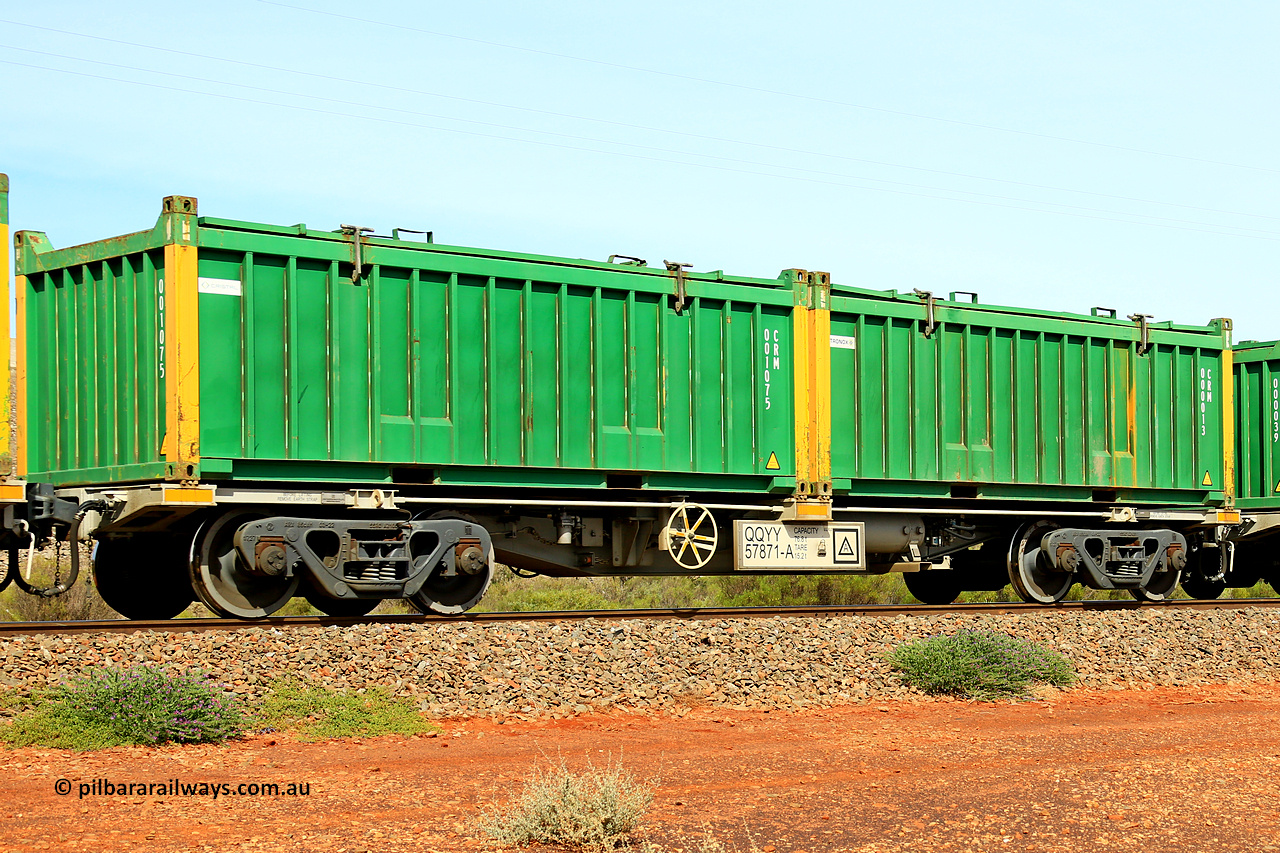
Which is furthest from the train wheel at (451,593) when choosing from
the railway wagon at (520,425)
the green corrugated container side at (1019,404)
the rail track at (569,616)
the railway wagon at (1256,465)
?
the railway wagon at (1256,465)

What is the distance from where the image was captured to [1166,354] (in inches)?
697

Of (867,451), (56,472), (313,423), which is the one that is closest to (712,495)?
(867,451)

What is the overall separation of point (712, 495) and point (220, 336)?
18.4 feet

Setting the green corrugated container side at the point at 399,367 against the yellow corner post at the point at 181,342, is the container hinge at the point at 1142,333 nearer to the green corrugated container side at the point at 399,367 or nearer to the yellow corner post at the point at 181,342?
the green corrugated container side at the point at 399,367

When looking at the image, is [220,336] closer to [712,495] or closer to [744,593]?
[712,495]

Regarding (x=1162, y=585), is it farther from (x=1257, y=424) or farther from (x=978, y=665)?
(x=978, y=665)

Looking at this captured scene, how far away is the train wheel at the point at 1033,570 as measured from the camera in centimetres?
1631

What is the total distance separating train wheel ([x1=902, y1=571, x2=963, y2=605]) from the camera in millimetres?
18531

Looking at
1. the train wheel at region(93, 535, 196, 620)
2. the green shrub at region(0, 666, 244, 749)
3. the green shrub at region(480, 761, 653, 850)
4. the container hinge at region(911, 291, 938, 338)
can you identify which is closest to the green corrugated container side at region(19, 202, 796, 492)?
the train wheel at region(93, 535, 196, 620)

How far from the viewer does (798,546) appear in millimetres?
14727

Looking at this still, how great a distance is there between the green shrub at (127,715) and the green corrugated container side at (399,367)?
3.24 metres

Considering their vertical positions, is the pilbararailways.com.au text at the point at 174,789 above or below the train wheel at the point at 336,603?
below

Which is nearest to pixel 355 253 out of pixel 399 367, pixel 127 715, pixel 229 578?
pixel 399 367

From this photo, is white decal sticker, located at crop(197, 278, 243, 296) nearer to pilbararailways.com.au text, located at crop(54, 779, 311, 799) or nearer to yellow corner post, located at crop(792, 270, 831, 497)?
pilbararailways.com.au text, located at crop(54, 779, 311, 799)
